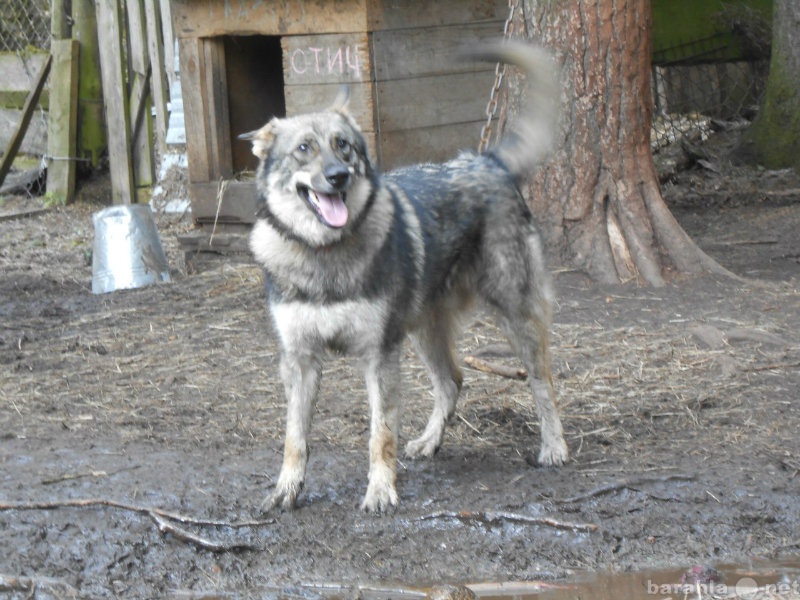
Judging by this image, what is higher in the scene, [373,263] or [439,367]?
[373,263]

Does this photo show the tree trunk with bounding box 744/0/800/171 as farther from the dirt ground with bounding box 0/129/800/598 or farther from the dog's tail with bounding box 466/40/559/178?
the dog's tail with bounding box 466/40/559/178

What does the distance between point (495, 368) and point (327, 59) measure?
3.62 meters

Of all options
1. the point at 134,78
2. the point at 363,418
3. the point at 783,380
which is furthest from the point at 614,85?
the point at 134,78

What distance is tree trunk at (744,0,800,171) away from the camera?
10.6 meters

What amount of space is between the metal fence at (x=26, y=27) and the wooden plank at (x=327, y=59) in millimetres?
6088

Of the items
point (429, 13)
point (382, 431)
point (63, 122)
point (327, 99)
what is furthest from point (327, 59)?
point (63, 122)

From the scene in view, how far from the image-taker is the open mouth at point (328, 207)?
4367 mm

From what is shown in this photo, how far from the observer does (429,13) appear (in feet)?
29.0

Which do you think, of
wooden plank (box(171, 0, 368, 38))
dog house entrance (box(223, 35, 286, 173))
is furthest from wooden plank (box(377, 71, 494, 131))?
dog house entrance (box(223, 35, 286, 173))

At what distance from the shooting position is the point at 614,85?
737 centimetres

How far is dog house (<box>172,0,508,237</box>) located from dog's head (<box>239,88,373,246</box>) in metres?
4.07

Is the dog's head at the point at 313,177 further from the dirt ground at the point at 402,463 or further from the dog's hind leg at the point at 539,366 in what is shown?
the dirt ground at the point at 402,463

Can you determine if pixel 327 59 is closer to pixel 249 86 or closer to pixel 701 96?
pixel 249 86

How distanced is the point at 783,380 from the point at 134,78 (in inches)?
341
